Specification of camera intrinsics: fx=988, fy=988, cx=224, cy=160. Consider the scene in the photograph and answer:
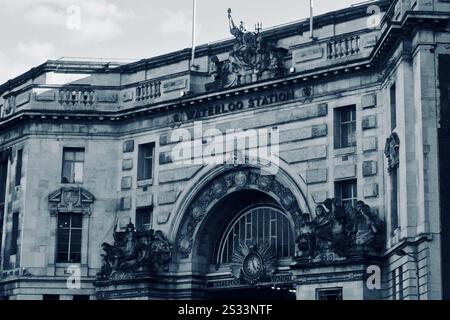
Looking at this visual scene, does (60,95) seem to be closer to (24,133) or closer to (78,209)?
(24,133)

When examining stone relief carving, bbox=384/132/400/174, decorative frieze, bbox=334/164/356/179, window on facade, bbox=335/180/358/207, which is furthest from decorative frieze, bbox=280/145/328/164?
stone relief carving, bbox=384/132/400/174

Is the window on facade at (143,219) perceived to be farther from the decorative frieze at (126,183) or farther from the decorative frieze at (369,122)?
the decorative frieze at (369,122)

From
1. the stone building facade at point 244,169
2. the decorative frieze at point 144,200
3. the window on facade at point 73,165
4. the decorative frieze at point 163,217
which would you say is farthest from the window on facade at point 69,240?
the decorative frieze at point 163,217

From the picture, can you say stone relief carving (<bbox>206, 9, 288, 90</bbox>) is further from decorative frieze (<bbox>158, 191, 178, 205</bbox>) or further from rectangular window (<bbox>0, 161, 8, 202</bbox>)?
rectangular window (<bbox>0, 161, 8, 202</bbox>)

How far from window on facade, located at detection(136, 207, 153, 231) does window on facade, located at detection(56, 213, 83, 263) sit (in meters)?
3.14

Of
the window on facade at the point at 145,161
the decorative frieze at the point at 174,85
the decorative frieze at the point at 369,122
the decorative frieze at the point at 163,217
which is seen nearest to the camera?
the decorative frieze at the point at 369,122

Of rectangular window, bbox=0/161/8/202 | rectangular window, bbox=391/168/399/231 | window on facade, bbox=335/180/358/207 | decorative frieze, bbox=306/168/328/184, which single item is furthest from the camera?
rectangular window, bbox=0/161/8/202

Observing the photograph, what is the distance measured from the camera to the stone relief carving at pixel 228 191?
4525 cm

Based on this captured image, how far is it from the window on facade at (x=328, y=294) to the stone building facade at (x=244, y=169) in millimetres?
71

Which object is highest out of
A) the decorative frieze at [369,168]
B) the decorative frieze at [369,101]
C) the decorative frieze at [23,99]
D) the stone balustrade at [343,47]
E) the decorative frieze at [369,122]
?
the decorative frieze at [23,99]

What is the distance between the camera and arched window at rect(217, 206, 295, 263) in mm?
46438

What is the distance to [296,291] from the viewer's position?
1708 inches

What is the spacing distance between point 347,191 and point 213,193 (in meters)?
7.59
